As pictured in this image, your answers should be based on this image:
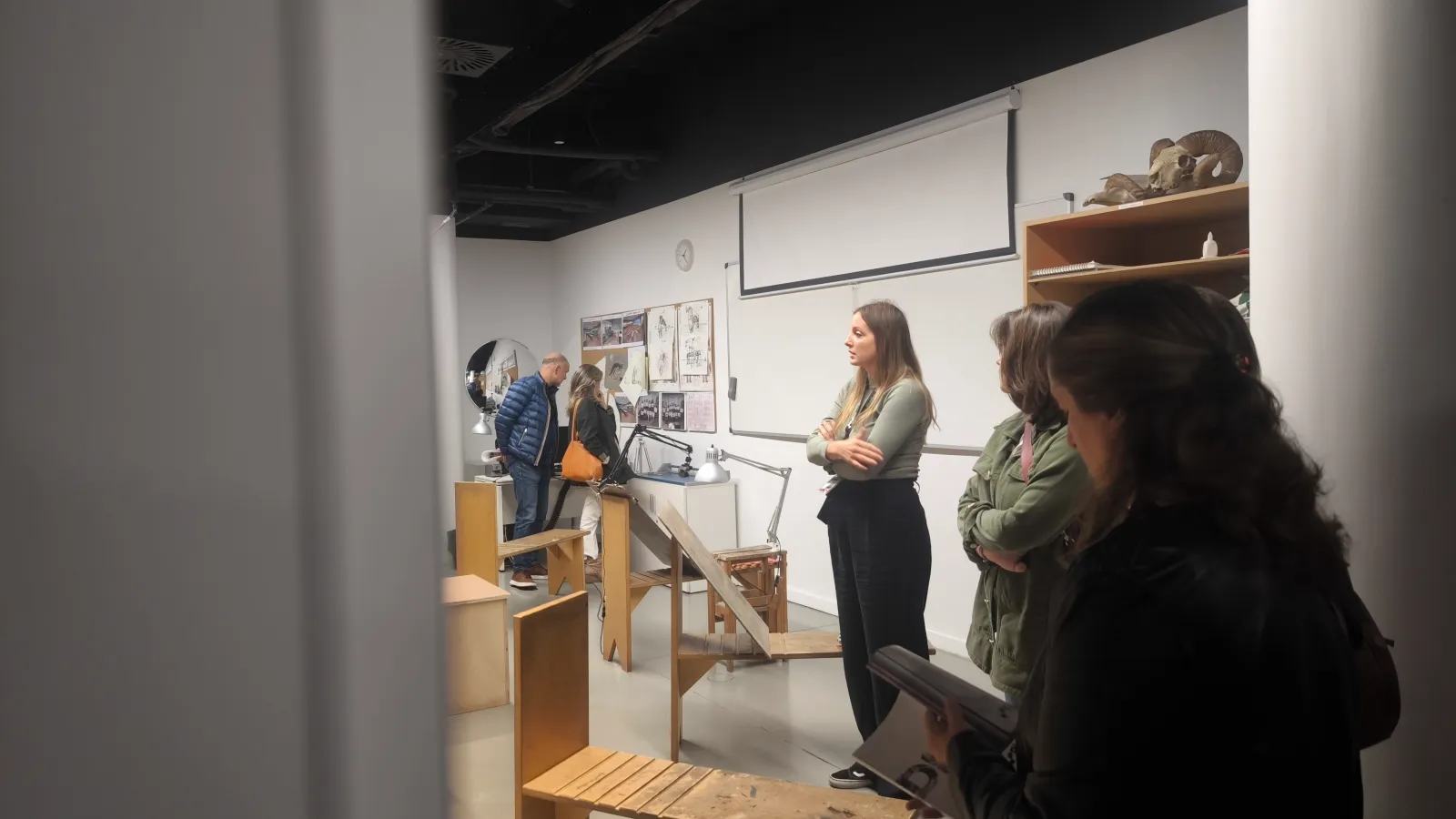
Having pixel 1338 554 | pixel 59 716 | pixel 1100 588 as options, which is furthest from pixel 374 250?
pixel 1338 554

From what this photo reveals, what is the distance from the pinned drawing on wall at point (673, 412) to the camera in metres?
7.52

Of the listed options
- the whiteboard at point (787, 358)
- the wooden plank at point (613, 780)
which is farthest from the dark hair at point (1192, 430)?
the whiteboard at point (787, 358)

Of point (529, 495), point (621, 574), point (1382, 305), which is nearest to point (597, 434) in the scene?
point (529, 495)

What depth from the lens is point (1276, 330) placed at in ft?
5.88

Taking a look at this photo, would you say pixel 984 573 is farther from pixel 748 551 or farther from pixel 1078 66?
pixel 1078 66

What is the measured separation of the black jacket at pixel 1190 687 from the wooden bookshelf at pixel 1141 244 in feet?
7.96

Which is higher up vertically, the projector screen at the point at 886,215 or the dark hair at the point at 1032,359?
the projector screen at the point at 886,215

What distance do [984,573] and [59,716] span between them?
2.30 metres

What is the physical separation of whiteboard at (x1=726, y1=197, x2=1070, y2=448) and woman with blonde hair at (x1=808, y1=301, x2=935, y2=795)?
62.5 inches

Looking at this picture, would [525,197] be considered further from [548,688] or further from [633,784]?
[633,784]

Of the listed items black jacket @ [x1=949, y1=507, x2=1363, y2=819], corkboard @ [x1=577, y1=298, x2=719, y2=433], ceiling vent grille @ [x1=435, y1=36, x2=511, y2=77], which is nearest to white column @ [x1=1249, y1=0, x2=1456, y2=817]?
black jacket @ [x1=949, y1=507, x2=1363, y2=819]

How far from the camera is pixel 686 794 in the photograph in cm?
214

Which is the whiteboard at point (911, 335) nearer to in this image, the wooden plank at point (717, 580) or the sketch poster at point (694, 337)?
the sketch poster at point (694, 337)

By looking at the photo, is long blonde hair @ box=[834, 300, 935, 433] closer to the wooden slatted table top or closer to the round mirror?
the wooden slatted table top
